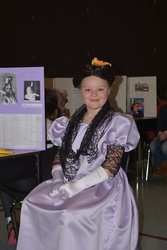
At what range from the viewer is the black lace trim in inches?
87.1

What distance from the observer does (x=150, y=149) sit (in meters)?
5.20

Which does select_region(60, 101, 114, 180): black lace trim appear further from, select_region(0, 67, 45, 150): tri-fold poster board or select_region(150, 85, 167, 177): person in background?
select_region(150, 85, 167, 177): person in background

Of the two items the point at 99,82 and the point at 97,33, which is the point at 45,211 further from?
the point at 97,33

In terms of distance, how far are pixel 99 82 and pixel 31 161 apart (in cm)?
79

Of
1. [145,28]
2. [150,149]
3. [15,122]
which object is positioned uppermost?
[145,28]

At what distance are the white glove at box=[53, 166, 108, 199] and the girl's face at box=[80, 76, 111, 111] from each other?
0.36m

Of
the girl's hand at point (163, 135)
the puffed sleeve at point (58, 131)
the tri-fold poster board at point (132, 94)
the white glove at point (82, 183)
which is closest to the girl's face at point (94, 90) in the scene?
the puffed sleeve at point (58, 131)

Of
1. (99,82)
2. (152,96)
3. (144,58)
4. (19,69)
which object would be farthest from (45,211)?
(144,58)

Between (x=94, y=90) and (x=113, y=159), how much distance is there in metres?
0.37

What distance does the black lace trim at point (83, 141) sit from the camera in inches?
87.1

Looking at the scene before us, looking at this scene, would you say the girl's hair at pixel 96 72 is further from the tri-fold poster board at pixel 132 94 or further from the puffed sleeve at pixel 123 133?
the tri-fold poster board at pixel 132 94

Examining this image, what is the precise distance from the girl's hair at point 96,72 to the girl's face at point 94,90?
0.02 m

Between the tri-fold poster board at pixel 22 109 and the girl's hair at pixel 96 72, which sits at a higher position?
the girl's hair at pixel 96 72

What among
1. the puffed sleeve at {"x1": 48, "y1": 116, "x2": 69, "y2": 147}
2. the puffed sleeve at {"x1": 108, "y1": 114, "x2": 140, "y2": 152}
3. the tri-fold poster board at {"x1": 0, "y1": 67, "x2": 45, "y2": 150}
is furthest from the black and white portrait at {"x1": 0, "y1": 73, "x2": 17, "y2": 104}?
the puffed sleeve at {"x1": 108, "y1": 114, "x2": 140, "y2": 152}
